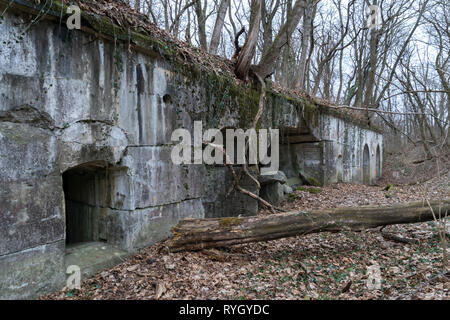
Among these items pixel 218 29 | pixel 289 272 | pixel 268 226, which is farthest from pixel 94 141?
pixel 218 29

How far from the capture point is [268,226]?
3875 millimetres

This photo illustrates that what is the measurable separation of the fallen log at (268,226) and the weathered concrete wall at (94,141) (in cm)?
67

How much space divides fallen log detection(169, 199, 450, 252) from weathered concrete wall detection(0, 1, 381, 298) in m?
0.67

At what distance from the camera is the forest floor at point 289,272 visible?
3.04 m

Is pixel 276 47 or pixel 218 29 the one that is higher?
pixel 218 29

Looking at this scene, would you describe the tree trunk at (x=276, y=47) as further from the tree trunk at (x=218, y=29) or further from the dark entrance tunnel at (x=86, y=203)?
the dark entrance tunnel at (x=86, y=203)

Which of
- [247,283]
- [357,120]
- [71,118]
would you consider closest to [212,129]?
[71,118]

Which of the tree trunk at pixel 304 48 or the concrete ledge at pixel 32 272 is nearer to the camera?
the concrete ledge at pixel 32 272

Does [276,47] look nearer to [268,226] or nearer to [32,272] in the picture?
[268,226]

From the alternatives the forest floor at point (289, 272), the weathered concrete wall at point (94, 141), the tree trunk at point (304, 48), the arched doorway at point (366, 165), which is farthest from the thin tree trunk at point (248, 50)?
the arched doorway at point (366, 165)

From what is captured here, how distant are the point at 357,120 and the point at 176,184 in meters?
10.1

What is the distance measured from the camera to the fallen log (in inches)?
152

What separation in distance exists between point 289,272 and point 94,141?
2.90 meters

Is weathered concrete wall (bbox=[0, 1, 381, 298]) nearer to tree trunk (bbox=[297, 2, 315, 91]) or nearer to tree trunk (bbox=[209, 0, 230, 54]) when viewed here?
tree trunk (bbox=[209, 0, 230, 54])
